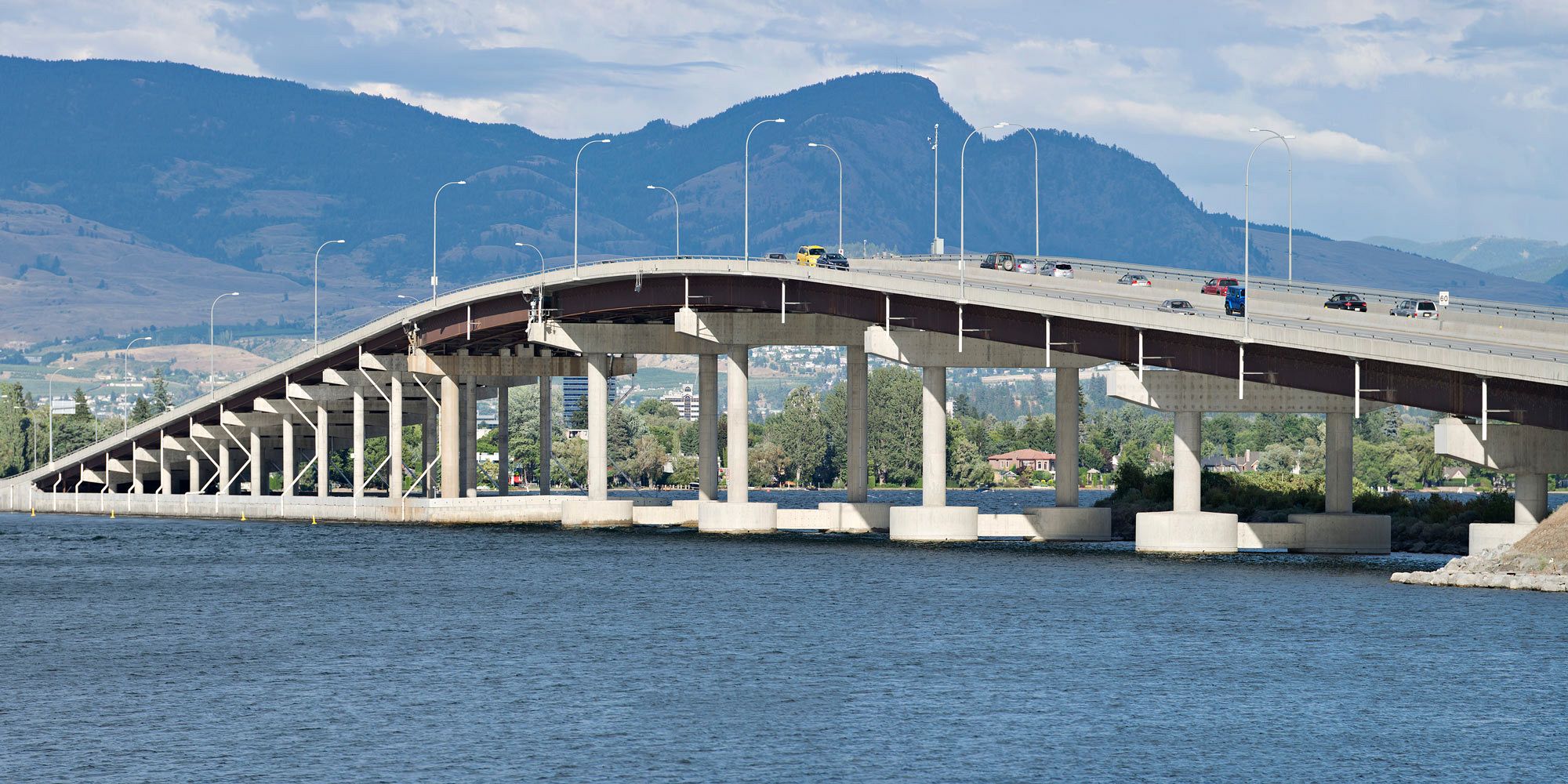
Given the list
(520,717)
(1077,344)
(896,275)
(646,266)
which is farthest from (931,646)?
(646,266)

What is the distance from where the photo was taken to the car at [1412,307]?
93750mm

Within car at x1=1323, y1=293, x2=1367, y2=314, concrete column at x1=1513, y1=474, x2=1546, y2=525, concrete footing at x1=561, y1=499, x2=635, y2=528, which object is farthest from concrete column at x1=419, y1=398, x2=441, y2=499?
concrete column at x1=1513, y1=474, x2=1546, y2=525

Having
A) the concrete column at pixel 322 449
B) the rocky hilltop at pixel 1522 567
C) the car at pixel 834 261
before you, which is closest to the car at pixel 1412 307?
the rocky hilltop at pixel 1522 567

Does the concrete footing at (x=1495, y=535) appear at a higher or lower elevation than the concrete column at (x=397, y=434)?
lower

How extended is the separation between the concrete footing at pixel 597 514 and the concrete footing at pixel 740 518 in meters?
9.57

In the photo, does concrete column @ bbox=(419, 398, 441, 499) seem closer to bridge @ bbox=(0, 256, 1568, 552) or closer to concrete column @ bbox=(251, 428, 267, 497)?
bridge @ bbox=(0, 256, 1568, 552)

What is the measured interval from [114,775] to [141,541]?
8860 cm

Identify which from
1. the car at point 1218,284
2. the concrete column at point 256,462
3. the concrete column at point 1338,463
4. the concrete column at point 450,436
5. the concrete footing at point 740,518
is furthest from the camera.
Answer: the concrete column at point 256,462

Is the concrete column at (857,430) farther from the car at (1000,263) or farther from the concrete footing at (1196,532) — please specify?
the concrete footing at (1196,532)

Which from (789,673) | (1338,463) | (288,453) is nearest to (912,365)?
(1338,463)

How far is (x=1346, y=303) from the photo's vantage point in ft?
318

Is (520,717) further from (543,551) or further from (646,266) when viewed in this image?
(646,266)

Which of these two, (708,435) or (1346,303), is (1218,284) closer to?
(1346,303)

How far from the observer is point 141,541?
123250 mm
